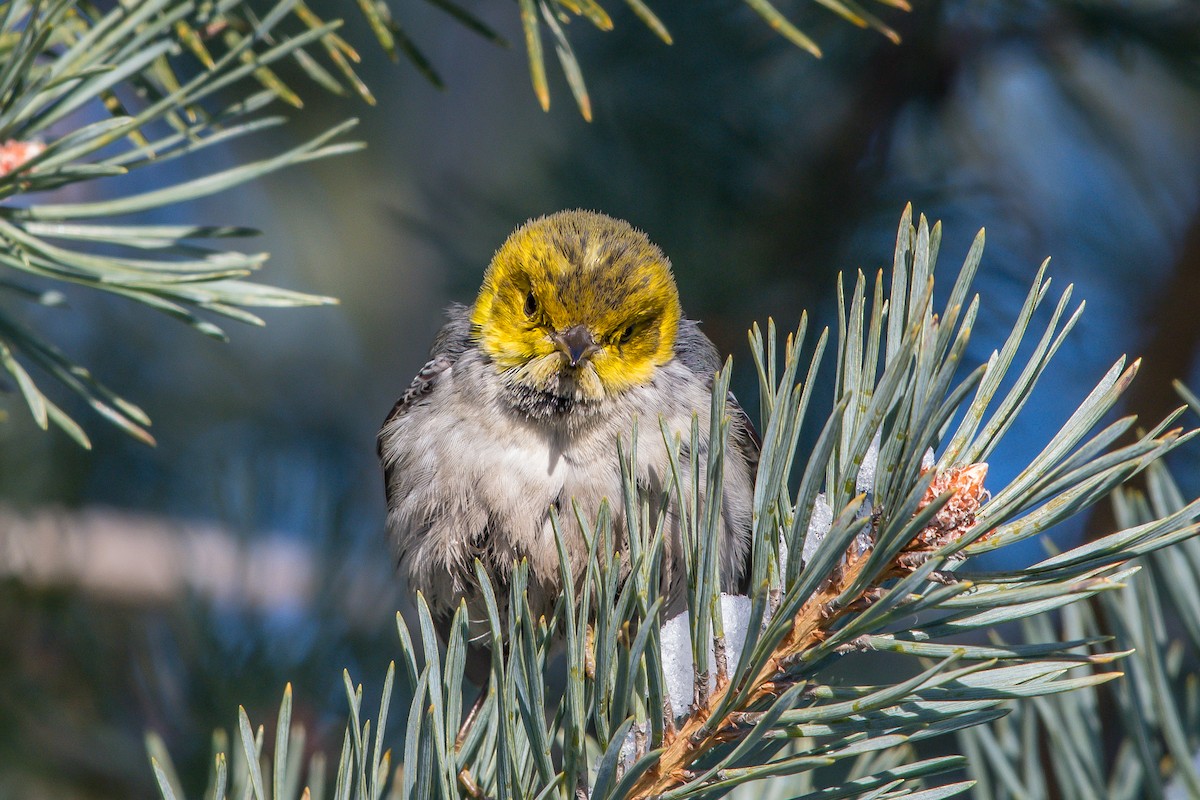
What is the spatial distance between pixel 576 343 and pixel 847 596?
1.02m

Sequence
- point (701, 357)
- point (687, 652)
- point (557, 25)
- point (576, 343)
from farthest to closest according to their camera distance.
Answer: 1. point (701, 357)
2. point (576, 343)
3. point (557, 25)
4. point (687, 652)

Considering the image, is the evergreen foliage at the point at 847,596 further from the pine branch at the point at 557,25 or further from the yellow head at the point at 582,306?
the yellow head at the point at 582,306

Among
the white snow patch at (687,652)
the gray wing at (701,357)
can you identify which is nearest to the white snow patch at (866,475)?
the white snow patch at (687,652)

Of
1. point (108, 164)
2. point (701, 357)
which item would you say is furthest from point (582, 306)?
point (108, 164)

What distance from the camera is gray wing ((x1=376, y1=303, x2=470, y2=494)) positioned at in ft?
6.93

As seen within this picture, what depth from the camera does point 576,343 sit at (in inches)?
70.8

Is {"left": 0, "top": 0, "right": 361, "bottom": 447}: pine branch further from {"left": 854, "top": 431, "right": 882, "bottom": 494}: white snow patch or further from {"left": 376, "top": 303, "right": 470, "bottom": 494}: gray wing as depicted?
{"left": 376, "top": 303, "right": 470, "bottom": 494}: gray wing

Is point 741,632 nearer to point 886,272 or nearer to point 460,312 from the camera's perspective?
point 886,272

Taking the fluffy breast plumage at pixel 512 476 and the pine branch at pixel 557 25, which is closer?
the pine branch at pixel 557 25

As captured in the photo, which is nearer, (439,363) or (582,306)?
(582,306)

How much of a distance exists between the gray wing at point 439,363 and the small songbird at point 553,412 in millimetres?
91

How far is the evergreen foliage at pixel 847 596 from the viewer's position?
0.78 meters

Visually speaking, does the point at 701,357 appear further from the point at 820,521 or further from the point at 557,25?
the point at 820,521

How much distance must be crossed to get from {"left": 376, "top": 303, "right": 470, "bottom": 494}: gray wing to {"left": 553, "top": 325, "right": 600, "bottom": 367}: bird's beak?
327mm
